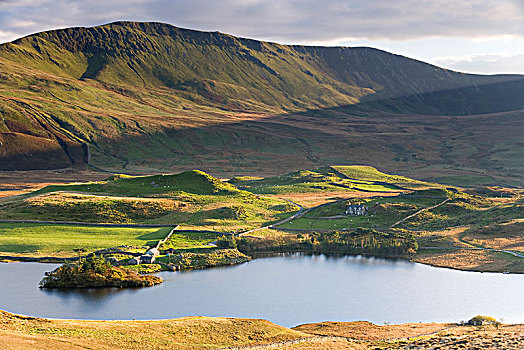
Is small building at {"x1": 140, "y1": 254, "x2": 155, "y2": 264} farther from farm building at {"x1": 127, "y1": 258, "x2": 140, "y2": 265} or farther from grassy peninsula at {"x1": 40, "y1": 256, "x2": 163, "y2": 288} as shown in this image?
grassy peninsula at {"x1": 40, "y1": 256, "x2": 163, "y2": 288}

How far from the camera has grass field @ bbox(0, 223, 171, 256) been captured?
3381 inches

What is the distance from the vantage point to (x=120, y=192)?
123688 millimetres

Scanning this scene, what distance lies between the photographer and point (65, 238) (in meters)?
91.9

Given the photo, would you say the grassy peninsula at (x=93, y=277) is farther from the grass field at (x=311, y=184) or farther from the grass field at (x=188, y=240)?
the grass field at (x=311, y=184)

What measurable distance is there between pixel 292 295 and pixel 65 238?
38402 millimetres

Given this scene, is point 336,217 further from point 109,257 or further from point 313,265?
point 109,257

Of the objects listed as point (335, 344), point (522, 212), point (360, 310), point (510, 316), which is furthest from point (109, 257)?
point (522, 212)

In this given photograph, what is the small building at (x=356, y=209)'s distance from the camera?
115938 mm

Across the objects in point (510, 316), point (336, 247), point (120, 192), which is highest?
point (120, 192)

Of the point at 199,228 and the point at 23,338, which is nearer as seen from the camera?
the point at 23,338

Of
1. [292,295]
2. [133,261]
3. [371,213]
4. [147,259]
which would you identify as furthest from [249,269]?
[371,213]

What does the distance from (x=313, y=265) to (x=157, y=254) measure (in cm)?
2031

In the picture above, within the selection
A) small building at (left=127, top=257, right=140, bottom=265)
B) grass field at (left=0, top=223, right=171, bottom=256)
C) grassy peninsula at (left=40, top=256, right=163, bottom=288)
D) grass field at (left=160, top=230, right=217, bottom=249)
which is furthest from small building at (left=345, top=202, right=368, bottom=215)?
grassy peninsula at (left=40, top=256, right=163, bottom=288)

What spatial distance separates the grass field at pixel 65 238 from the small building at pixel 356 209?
34504mm
